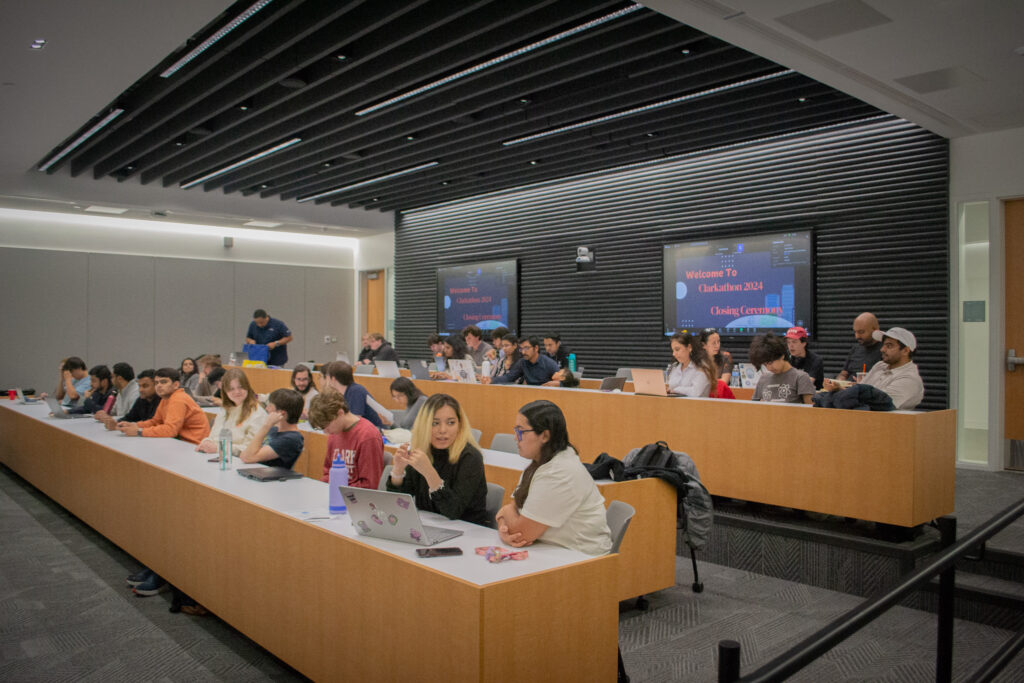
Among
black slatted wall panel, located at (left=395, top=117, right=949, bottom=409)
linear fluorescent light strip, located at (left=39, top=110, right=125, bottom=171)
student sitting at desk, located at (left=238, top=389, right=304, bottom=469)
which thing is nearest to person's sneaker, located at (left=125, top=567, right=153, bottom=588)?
student sitting at desk, located at (left=238, top=389, right=304, bottom=469)

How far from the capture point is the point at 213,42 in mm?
5777

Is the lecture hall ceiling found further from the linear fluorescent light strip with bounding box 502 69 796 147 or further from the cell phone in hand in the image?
the cell phone in hand

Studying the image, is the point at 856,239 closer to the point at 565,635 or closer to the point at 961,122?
the point at 961,122

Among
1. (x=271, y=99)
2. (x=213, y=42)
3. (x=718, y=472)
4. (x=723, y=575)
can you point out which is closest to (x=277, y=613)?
(x=723, y=575)

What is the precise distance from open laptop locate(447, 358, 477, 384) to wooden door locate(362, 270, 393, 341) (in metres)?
7.25

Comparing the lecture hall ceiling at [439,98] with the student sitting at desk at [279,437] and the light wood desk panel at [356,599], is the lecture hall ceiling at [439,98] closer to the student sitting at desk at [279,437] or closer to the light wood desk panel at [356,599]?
the student sitting at desk at [279,437]

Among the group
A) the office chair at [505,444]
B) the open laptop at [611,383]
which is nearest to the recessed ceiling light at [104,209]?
the open laptop at [611,383]

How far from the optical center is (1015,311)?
6.87 metres

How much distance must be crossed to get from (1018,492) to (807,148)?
395 cm

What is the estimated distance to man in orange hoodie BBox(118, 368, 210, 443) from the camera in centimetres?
574

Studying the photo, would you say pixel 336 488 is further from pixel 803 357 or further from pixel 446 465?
pixel 803 357

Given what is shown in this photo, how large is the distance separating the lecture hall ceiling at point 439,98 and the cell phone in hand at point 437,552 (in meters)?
3.76

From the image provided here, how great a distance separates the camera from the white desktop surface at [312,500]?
2.43 metres

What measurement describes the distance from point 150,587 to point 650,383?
3.62 m
